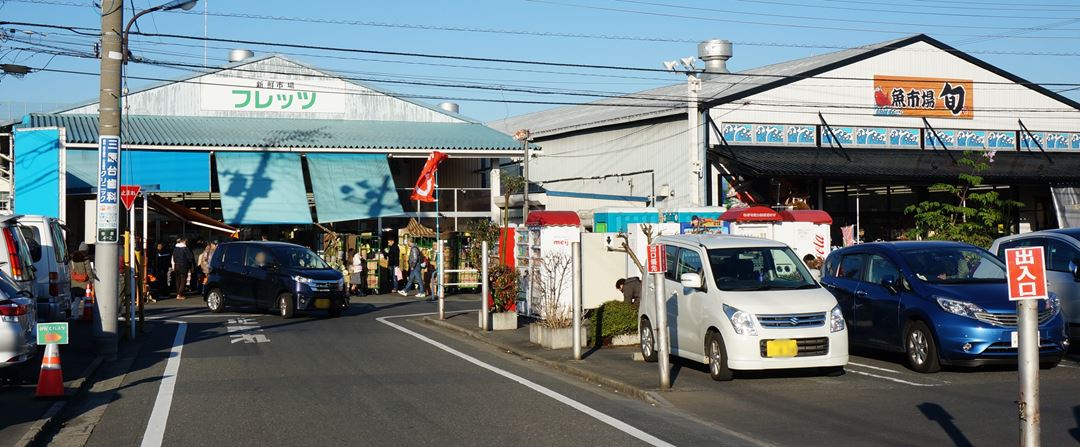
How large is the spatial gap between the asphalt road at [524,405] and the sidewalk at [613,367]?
0.39 ft

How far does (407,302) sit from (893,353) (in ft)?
58.1

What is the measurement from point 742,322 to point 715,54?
31.5 meters

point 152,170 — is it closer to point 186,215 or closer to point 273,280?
point 186,215

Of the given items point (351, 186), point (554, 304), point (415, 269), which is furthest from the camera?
point (351, 186)

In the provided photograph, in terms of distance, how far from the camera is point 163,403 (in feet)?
38.0

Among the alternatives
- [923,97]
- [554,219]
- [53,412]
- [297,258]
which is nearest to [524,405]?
[53,412]

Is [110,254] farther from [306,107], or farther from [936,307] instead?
[306,107]

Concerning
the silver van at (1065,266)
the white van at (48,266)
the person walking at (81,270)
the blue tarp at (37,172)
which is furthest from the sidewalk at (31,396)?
the silver van at (1065,266)

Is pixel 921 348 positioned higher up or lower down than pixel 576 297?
lower down

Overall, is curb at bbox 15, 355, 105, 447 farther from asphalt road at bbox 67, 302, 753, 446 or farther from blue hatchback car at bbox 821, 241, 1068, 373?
blue hatchback car at bbox 821, 241, 1068, 373

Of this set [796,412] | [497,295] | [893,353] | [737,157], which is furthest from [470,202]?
[796,412]

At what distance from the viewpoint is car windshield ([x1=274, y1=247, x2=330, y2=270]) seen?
24.5 metres

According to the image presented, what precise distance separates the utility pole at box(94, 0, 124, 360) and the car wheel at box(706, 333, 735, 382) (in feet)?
31.0

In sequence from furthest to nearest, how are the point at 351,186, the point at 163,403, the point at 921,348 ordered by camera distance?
the point at 351,186 → the point at 921,348 → the point at 163,403
